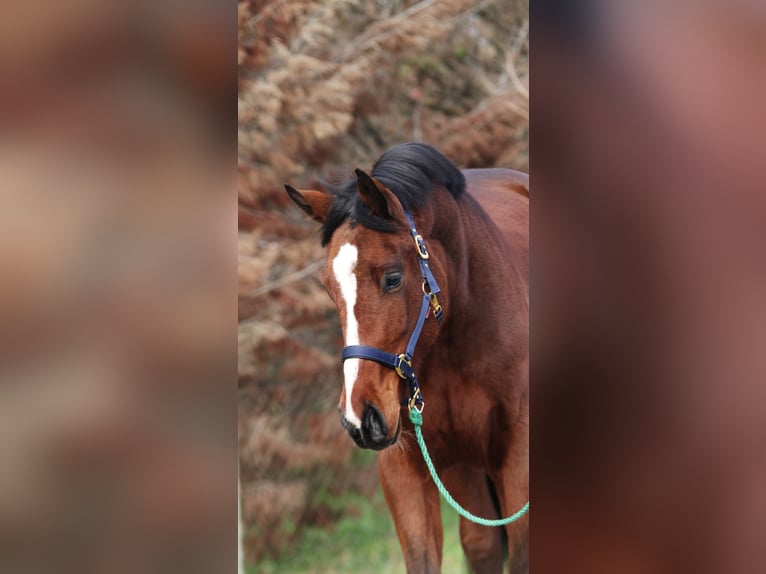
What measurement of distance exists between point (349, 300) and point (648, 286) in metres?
0.58

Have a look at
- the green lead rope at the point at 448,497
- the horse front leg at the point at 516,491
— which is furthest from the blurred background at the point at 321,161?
the horse front leg at the point at 516,491

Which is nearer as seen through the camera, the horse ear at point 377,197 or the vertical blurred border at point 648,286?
the vertical blurred border at point 648,286

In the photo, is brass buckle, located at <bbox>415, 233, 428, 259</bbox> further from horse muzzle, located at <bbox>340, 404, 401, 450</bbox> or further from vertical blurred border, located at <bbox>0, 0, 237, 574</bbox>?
vertical blurred border, located at <bbox>0, 0, 237, 574</bbox>

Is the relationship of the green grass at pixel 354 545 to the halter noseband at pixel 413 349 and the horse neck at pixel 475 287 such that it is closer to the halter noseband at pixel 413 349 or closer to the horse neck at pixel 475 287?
the halter noseband at pixel 413 349

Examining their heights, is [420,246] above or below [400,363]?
above

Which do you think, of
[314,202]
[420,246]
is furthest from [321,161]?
[420,246]

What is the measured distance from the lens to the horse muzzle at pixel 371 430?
1.32m

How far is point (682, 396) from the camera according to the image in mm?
927

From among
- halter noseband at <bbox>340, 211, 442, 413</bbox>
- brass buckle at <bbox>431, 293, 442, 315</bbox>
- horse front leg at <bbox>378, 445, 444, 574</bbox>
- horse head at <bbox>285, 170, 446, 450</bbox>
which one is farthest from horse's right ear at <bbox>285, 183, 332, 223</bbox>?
horse front leg at <bbox>378, 445, 444, 574</bbox>

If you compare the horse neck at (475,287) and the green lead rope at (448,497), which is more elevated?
the horse neck at (475,287)

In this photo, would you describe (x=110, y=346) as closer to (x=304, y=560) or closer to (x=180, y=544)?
(x=180, y=544)

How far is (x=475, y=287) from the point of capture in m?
1.50

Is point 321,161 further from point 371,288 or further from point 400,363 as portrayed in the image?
point 400,363

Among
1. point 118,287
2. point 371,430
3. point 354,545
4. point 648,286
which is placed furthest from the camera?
point 354,545
